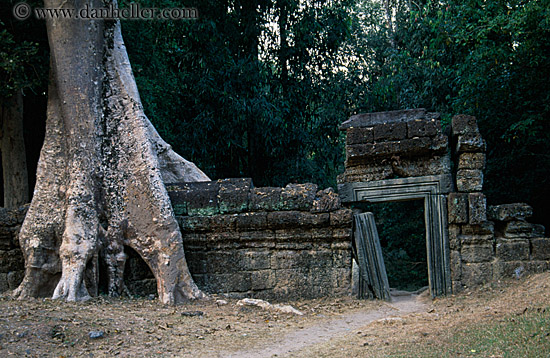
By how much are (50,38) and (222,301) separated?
3.81 meters

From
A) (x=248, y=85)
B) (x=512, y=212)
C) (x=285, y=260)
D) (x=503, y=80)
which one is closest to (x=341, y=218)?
(x=285, y=260)

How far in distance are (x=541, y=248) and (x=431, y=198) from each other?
1.41 m

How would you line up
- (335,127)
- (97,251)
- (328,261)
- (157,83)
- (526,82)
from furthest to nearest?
1. (335,127)
2. (157,83)
3. (526,82)
4. (328,261)
5. (97,251)

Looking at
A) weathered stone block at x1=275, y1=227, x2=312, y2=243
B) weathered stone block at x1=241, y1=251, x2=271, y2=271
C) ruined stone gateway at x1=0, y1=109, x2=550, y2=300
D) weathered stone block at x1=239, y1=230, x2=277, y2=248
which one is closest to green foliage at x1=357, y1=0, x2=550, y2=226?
ruined stone gateway at x1=0, y1=109, x2=550, y2=300

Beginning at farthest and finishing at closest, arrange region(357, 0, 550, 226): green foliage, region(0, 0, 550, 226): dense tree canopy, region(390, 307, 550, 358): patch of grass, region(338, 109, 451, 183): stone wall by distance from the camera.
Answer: region(0, 0, 550, 226): dense tree canopy → region(357, 0, 550, 226): green foliage → region(338, 109, 451, 183): stone wall → region(390, 307, 550, 358): patch of grass

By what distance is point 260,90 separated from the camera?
11883 millimetres

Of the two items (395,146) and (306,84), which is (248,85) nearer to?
(306,84)

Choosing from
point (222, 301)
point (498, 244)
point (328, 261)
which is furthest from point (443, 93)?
point (222, 301)

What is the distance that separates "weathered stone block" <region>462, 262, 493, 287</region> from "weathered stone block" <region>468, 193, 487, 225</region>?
532mm

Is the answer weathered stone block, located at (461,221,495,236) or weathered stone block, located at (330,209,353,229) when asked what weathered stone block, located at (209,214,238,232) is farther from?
weathered stone block, located at (461,221,495,236)

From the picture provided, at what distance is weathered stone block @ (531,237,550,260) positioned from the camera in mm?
6848

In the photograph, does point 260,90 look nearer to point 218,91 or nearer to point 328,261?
point 218,91

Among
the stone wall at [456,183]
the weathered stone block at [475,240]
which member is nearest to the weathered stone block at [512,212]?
the stone wall at [456,183]

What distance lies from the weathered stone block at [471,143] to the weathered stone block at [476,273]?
1424 millimetres
